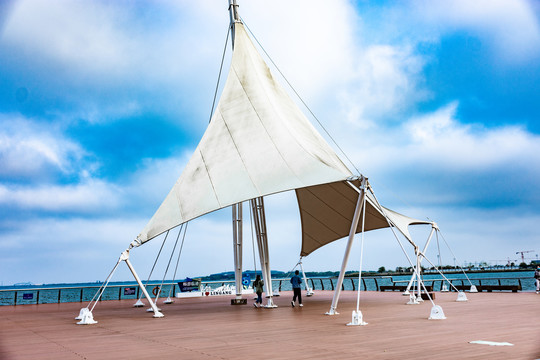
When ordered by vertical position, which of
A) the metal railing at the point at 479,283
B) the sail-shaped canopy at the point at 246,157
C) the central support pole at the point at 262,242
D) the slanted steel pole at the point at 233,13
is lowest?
the metal railing at the point at 479,283

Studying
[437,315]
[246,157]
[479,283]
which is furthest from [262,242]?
[479,283]

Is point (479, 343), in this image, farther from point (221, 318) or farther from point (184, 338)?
point (221, 318)

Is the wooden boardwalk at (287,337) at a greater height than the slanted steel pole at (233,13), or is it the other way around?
the slanted steel pole at (233,13)

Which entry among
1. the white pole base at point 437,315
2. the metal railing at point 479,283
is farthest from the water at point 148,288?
the white pole base at point 437,315

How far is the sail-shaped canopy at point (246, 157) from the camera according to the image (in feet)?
41.6

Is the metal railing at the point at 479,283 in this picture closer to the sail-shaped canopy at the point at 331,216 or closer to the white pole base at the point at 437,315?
the sail-shaped canopy at the point at 331,216

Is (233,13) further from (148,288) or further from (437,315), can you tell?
(148,288)

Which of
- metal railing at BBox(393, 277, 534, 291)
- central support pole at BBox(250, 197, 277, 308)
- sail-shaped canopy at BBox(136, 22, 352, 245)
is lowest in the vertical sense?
metal railing at BBox(393, 277, 534, 291)

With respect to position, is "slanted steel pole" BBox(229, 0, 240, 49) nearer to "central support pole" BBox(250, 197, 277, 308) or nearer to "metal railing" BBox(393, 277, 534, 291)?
"central support pole" BBox(250, 197, 277, 308)

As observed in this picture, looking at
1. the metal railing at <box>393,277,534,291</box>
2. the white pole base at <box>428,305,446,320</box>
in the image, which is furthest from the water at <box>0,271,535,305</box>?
the white pole base at <box>428,305,446,320</box>

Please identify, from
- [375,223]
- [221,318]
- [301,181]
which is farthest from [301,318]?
[375,223]

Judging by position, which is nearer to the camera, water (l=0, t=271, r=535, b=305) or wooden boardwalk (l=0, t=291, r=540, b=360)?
wooden boardwalk (l=0, t=291, r=540, b=360)

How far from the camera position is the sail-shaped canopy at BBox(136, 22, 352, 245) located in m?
12.7

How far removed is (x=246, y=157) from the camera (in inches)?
545
